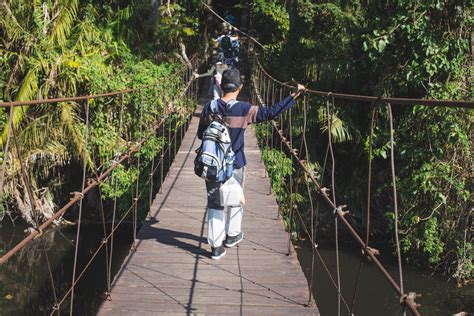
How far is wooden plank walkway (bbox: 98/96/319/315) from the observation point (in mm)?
2510

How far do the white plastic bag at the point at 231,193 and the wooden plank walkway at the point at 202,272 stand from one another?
362 mm

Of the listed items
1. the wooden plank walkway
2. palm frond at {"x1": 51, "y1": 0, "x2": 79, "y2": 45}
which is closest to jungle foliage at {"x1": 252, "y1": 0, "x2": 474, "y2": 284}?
the wooden plank walkway

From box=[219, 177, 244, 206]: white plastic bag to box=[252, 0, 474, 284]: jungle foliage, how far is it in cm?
429

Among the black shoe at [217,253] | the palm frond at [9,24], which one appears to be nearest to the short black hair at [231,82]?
the black shoe at [217,253]

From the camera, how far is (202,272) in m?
2.89

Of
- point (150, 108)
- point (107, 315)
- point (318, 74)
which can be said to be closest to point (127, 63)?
point (150, 108)

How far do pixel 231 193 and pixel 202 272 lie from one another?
48 cm

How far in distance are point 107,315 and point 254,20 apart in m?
9.35

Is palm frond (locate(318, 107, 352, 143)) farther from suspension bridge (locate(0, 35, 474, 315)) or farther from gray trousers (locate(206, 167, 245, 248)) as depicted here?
gray trousers (locate(206, 167, 245, 248))

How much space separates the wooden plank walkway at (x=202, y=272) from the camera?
98.8 inches

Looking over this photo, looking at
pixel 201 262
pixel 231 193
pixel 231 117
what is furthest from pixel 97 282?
pixel 231 117

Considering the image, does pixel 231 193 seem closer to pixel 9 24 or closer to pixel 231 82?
pixel 231 82

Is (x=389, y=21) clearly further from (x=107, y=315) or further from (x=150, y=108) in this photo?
(x=107, y=315)

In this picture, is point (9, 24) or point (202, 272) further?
point (9, 24)
